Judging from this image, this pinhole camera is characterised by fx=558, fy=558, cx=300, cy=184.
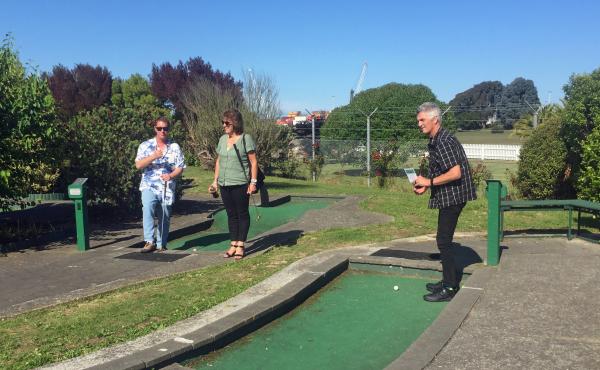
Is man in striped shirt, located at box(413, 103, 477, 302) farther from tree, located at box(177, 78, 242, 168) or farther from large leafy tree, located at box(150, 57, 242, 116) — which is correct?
large leafy tree, located at box(150, 57, 242, 116)

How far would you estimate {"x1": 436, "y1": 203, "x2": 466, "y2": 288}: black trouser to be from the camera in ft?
16.7

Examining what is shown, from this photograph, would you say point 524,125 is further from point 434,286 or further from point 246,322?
point 246,322

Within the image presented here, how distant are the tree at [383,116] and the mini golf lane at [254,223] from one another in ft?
52.7

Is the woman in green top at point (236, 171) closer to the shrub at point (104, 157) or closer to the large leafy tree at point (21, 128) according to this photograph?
the large leafy tree at point (21, 128)

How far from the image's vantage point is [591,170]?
8852 millimetres

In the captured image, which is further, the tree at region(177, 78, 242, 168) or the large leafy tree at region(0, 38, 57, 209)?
the tree at region(177, 78, 242, 168)

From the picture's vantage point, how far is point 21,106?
25.6 feet

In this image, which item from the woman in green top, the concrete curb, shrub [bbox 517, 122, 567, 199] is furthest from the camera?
shrub [bbox 517, 122, 567, 199]

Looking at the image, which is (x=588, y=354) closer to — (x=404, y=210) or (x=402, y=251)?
(x=402, y=251)

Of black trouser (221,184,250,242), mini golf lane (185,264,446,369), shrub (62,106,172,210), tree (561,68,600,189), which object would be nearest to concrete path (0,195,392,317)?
black trouser (221,184,250,242)

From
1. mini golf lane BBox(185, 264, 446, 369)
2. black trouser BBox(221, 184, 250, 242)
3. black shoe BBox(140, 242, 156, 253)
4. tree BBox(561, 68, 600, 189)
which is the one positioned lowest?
mini golf lane BBox(185, 264, 446, 369)

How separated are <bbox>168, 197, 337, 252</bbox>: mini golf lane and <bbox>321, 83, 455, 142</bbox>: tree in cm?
1605

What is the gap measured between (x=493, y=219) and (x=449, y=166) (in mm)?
1446

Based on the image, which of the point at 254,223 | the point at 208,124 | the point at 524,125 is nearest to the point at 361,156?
the point at 524,125
